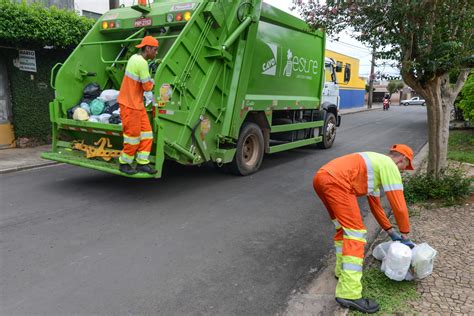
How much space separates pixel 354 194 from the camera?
306cm

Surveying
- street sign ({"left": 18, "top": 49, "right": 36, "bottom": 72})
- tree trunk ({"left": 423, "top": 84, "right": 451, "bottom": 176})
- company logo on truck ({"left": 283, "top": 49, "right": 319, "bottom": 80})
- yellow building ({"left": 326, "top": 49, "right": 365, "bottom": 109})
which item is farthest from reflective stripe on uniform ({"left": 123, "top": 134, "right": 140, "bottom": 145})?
yellow building ({"left": 326, "top": 49, "right": 365, "bottom": 109})

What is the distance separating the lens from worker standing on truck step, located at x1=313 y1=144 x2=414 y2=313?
2863mm

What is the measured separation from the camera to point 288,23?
779cm

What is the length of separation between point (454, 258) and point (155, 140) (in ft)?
11.5

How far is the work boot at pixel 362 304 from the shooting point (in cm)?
282

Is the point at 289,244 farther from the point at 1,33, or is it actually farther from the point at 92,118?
the point at 1,33

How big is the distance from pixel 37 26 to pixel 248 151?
5.11 meters

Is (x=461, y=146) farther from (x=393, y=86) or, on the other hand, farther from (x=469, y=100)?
(x=393, y=86)

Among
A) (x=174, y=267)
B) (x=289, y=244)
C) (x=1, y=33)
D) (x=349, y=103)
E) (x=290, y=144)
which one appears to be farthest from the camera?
(x=349, y=103)

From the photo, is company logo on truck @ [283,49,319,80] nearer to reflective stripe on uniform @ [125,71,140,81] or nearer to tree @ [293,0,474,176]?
tree @ [293,0,474,176]

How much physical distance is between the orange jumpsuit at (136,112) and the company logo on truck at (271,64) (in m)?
2.75

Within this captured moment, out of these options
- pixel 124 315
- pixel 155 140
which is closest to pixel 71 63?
pixel 155 140

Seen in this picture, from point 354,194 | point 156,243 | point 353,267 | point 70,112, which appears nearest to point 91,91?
point 70,112

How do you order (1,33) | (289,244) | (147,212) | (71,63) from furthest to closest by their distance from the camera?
(1,33) < (71,63) < (147,212) < (289,244)
